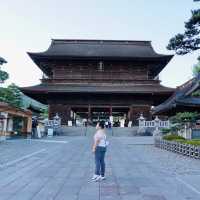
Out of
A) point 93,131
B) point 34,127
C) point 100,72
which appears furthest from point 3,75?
point 93,131

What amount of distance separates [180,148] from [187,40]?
539 cm

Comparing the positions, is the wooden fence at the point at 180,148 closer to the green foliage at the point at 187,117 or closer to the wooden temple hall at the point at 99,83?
the green foliage at the point at 187,117

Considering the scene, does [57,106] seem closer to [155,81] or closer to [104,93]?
[104,93]

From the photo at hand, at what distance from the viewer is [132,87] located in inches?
1523

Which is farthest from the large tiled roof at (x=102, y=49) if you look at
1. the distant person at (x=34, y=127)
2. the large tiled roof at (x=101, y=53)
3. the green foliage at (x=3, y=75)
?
the distant person at (x=34, y=127)

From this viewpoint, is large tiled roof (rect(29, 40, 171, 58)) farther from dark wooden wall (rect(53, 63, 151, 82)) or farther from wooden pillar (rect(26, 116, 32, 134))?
wooden pillar (rect(26, 116, 32, 134))

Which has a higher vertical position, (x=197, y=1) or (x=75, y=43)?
(x=75, y=43)

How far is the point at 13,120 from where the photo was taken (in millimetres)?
28078

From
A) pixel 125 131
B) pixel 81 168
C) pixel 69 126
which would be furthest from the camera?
pixel 69 126

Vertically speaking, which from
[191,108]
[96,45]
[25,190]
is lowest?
[25,190]

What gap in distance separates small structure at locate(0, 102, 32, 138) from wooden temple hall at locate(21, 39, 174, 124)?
8.19 m

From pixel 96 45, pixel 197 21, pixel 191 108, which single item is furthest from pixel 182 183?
pixel 96 45

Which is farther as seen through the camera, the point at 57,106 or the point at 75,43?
the point at 75,43

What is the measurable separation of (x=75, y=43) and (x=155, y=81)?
544 inches
